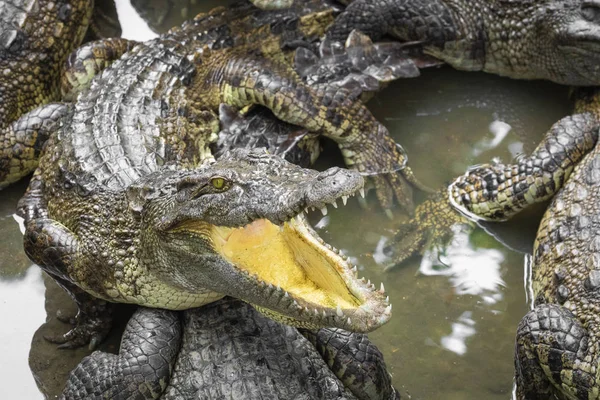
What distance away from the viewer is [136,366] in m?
3.48

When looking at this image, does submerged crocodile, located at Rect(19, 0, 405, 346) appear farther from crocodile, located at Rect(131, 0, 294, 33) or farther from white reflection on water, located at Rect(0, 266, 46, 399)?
crocodile, located at Rect(131, 0, 294, 33)

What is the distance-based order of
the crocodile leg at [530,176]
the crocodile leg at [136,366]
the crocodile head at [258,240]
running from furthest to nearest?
the crocodile leg at [530,176] → the crocodile leg at [136,366] → the crocodile head at [258,240]

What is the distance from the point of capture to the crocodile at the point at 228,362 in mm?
3326

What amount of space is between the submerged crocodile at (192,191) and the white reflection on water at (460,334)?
0.93 meters

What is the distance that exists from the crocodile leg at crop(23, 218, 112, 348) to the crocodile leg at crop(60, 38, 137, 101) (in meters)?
1.08

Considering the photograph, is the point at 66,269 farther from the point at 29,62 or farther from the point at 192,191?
the point at 29,62

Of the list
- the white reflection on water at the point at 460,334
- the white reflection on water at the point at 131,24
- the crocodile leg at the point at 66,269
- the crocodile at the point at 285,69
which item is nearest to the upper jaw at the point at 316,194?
the crocodile leg at the point at 66,269

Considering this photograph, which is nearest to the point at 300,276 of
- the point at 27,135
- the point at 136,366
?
the point at 136,366

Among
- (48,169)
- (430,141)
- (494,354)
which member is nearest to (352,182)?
(494,354)

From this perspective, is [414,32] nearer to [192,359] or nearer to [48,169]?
[48,169]

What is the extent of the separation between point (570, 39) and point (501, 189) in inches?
38.8

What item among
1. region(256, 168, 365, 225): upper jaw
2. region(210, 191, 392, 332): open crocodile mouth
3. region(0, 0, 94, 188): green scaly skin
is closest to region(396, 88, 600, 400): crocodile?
region(210, 191, 392, 332): open crocodile mouth

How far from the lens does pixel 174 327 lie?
364 cm

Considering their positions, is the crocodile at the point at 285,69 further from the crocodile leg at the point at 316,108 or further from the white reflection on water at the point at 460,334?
the white reflection on water at the point at 460,334
